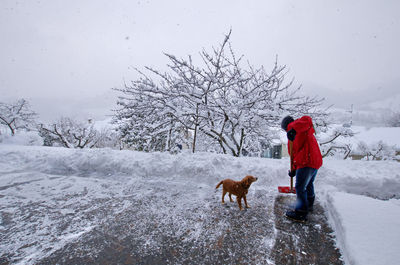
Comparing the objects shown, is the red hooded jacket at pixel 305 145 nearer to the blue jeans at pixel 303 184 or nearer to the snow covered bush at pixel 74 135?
the blue jeans at pixel 303 184

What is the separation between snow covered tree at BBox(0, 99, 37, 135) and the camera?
23231 millimetres

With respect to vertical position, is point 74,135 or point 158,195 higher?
point 74,135

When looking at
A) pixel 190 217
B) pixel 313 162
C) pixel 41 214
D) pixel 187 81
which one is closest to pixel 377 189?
pixel 313 162

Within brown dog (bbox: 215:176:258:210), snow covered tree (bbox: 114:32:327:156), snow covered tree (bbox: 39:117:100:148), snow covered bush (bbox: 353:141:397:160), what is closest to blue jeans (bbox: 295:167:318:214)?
brown dog (bbox: 215:176:258:210)

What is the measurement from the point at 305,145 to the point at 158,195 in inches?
105

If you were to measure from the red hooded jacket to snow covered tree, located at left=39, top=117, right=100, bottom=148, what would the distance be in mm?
22156

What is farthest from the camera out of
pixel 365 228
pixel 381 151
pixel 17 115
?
pixel 17 115

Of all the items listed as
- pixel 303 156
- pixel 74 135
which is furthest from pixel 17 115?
pixel 303 156

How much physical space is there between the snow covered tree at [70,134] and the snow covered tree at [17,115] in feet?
15.3

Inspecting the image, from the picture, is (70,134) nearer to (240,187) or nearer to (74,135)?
(74,135)

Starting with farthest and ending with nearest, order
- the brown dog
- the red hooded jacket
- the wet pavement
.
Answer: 1. the brown dog
2. the red hooded jacket
3. the wet pavement

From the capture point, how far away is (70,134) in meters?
21.7

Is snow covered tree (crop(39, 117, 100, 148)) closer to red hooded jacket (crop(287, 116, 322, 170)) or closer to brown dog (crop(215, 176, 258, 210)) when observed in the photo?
brown dog (crop(215, 176, 258, 210))

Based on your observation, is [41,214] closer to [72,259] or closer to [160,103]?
[72,259]
